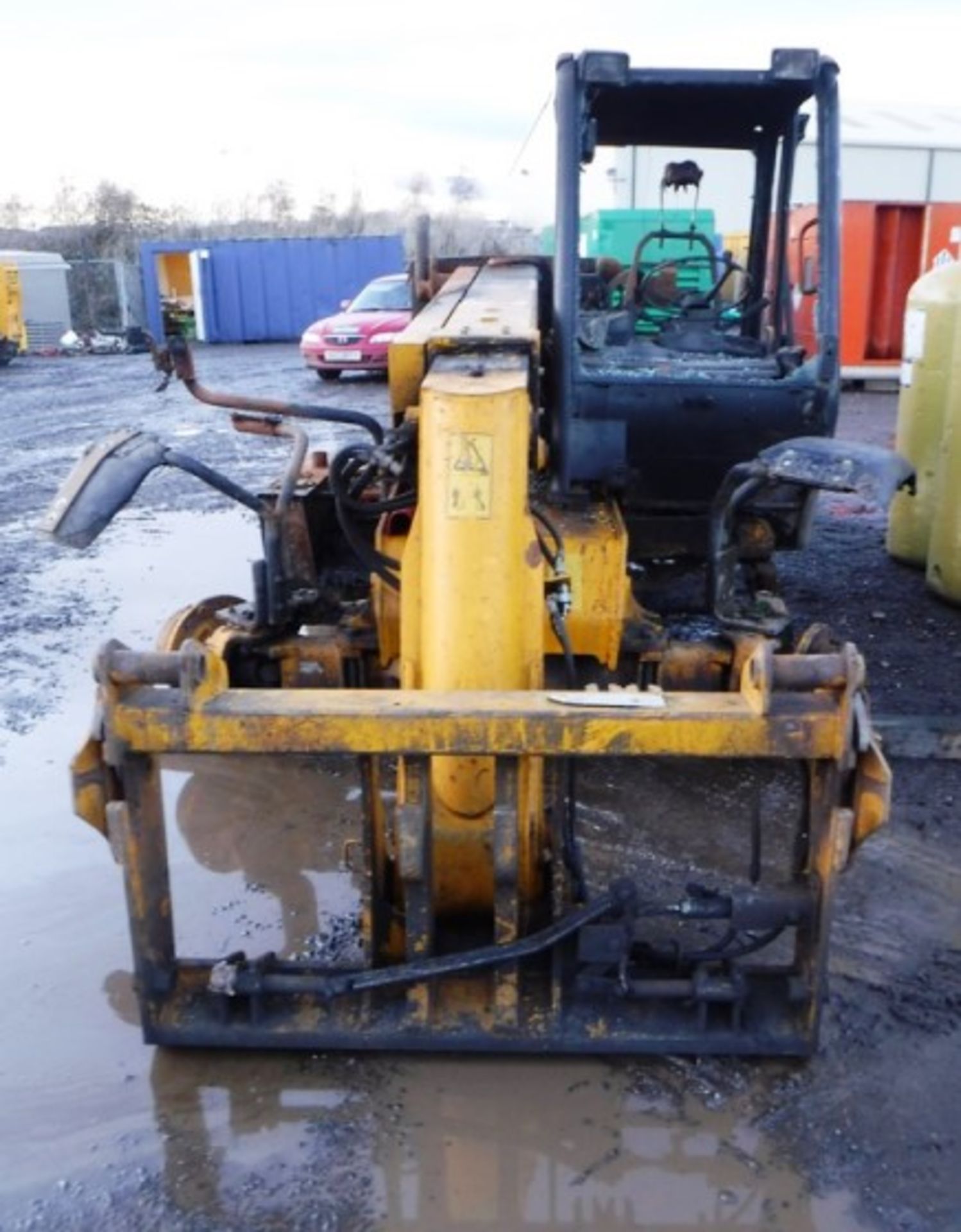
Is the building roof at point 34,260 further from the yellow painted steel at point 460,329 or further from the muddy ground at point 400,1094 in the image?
the yellow painted steel at point 460,329

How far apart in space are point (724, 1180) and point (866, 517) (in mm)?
7055

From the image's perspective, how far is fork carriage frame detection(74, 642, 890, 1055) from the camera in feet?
8.99

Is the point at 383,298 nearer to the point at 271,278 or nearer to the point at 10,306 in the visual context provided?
the point at 10,306

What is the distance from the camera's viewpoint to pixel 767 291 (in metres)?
5.38

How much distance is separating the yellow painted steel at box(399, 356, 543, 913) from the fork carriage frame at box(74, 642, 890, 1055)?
105mm

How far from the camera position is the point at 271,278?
2580cm

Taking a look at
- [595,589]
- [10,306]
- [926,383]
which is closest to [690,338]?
[595,589]

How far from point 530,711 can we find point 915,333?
5375mm

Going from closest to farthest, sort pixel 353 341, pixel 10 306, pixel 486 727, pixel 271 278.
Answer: pixel 486 727, pixel 353 341, pixel 10 306, pixel 271 278

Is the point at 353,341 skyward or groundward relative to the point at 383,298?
groundward

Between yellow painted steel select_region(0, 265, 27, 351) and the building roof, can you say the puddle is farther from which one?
the building roof

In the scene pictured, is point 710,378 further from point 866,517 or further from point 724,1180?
point 866,517

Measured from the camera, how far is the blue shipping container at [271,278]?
25.4m

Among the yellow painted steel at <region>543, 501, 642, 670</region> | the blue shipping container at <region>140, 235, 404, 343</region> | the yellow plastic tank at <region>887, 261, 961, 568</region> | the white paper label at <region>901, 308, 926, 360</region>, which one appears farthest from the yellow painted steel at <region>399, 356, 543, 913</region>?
the blue shipping container at <region>140, 235, 404, 343</region>
